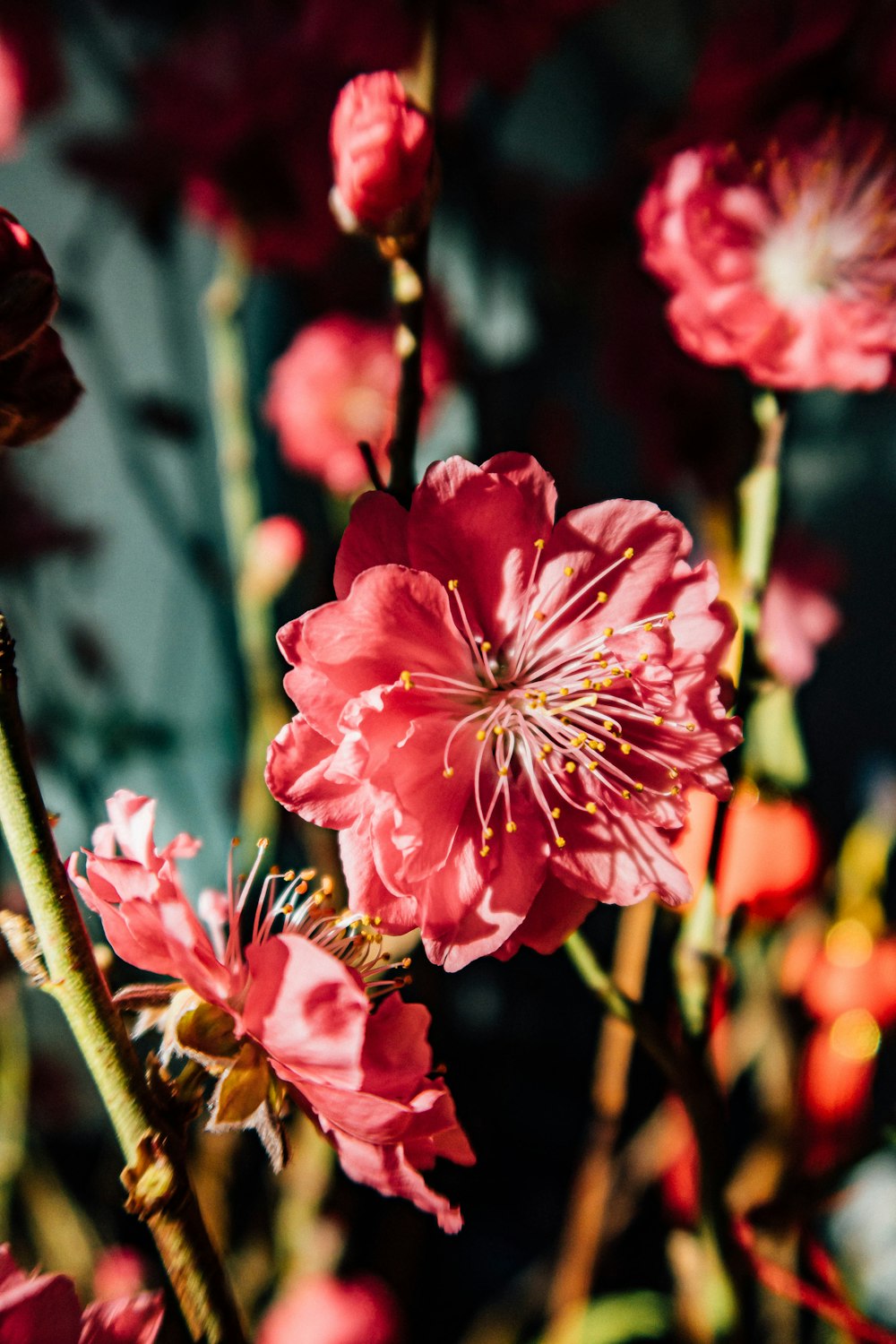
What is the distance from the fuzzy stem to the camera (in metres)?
0.27

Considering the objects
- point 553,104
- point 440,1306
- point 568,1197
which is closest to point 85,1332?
point 440,1306

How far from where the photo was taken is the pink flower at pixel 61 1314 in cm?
21

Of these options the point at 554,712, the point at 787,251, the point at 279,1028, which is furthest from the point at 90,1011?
the point at 787,251

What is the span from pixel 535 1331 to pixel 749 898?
48cm

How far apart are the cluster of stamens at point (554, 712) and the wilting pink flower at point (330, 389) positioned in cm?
31

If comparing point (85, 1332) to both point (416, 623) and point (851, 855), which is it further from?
point (851, 855)

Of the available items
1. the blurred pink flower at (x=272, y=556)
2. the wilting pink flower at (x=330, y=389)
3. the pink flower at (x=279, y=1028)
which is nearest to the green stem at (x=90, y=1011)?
the pink flower at (x=279, y=1028)

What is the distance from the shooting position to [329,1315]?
423 mm

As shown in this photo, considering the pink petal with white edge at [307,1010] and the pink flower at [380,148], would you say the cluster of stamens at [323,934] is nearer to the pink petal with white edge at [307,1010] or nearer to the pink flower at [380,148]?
the pink petal with white edge at [307,1010]

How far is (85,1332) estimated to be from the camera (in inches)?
9.2

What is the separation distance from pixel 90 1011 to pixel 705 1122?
0.68ft

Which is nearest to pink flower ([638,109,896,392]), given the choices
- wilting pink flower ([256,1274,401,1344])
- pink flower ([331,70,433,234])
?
pink flower ([331,70,433,234])

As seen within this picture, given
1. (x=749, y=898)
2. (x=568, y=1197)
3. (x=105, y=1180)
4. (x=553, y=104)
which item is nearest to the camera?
(x=749, y=898)

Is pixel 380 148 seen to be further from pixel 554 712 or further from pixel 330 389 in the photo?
pixel 330 389
